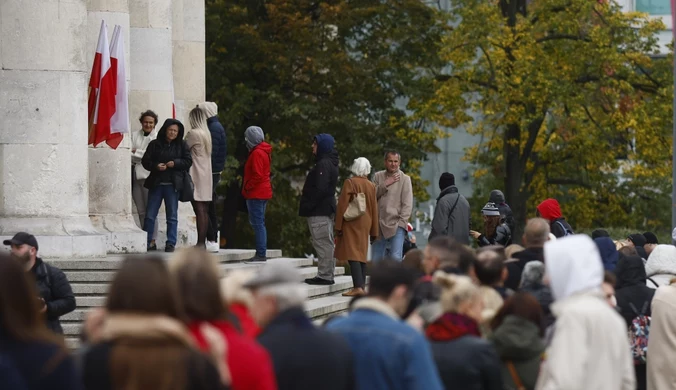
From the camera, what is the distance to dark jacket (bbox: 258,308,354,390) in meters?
6.48

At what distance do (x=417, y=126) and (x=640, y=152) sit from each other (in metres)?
5.49

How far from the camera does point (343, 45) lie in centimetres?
3594

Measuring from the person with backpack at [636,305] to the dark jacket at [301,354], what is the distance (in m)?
5.70

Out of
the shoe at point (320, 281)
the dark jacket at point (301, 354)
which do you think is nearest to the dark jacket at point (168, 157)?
the shoe at point (320, 281)

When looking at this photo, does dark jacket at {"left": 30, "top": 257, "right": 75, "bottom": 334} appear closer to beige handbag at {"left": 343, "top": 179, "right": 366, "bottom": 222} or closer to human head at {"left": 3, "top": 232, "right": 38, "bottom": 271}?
human head at {"left": 3, "top": 232, "right": 38, "bottom": 271}

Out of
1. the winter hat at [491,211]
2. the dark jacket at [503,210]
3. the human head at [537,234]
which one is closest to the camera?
the human head at [537,234]

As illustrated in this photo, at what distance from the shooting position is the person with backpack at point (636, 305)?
1191 centimetres

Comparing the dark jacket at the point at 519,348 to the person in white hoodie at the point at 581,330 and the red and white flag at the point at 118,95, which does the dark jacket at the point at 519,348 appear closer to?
the person in white hoodie at the point at 581,330

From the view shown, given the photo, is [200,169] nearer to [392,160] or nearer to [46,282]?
[392,160]

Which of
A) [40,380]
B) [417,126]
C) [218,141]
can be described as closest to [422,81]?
A: [417,126]

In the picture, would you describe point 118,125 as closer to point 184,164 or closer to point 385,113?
point 184,164

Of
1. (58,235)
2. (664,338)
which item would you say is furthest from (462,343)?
(58,235)

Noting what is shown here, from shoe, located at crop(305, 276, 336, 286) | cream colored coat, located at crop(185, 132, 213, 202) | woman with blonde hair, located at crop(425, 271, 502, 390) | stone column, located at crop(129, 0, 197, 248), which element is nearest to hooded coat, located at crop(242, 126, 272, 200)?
cream colored coat, located at crop(185, 132, 213, 202)

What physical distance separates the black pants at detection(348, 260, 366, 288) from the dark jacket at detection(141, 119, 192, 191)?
2.38 meters
